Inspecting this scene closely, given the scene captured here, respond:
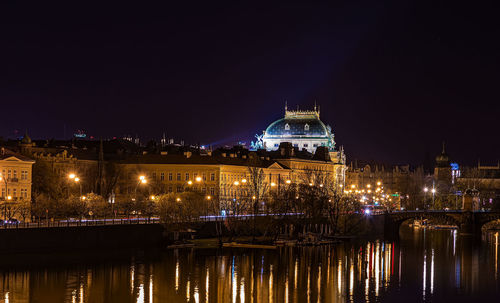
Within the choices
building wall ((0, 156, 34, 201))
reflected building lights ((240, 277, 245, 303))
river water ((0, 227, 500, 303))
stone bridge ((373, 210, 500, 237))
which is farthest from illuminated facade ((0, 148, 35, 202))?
stone bridge ((373, 210, 500, 237))

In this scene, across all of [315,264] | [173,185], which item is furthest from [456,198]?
[315,264]

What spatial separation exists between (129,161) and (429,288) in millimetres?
63713

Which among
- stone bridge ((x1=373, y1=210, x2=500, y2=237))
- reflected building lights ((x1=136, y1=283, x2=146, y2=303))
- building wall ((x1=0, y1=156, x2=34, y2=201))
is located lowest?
reflected building lights ((x1=136, y1=283, x2=146, y2=303))

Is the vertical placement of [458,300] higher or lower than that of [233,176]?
lower

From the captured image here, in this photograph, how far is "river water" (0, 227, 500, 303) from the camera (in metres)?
61.2

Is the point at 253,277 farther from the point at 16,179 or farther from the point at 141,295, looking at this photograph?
the point at 16,179

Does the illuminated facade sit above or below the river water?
above

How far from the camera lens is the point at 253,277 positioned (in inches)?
2714

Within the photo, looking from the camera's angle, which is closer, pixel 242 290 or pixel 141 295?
pixel 141 295

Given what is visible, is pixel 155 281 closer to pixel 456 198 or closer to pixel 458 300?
pixel 458 300

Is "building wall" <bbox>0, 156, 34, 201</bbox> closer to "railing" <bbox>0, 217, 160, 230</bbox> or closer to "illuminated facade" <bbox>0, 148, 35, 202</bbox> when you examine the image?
"illuminated facade" <bbox>0, 148, 35, 202</bbox>

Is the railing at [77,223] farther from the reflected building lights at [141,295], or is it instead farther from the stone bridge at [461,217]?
the stone bridge at [461,217]

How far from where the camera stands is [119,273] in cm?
6812

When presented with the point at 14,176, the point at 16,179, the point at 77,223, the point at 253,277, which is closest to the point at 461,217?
the point at 16,179
